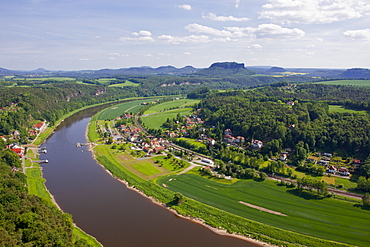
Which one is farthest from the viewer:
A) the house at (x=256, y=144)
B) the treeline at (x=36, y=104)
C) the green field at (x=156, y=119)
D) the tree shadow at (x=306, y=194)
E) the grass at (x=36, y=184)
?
the green field at (x=156, y=119)

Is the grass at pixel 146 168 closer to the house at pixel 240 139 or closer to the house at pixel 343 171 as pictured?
the house at pixel 240 139

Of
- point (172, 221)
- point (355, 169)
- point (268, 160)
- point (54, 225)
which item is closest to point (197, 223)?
point (172, 221)

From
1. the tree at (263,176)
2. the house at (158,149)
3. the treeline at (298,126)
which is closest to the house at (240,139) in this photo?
the treeline at (298,126)

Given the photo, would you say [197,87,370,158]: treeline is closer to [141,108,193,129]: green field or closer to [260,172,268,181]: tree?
[260,172,268,181]: tree

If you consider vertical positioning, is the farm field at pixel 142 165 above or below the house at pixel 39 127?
below

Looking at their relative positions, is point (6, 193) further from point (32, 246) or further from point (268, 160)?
point (268, 160)

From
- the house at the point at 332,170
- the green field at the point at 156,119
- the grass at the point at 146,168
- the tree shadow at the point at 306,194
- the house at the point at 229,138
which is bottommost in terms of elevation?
the tree shadow at the point at 306,194

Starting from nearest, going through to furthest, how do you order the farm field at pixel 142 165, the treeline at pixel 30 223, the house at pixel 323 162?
the treeline at pixel 30 223
the farm field at pixel 142 165
the house at pixel 323 162
